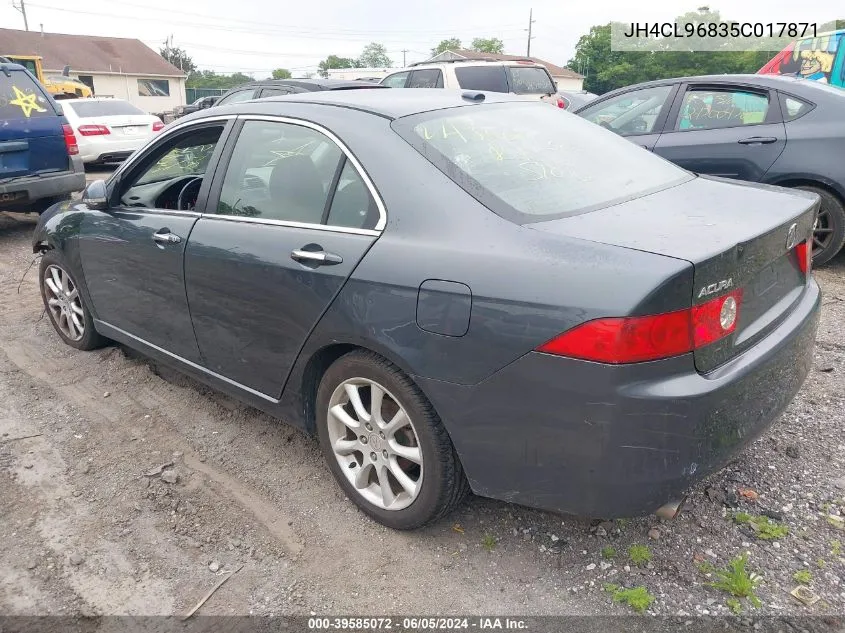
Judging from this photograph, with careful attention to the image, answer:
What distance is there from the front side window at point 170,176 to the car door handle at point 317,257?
3.65 ft

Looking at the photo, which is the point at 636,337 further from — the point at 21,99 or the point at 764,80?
the point at 21,99

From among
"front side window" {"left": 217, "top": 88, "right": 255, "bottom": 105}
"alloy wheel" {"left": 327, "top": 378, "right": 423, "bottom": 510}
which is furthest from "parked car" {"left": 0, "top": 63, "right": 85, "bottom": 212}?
"alloy wheel" {"left": 327, "top": 378, "right": 423, "bottom": 510}

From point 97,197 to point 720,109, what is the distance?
500cm

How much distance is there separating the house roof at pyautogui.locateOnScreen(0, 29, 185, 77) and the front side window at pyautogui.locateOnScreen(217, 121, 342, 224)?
1941 inches

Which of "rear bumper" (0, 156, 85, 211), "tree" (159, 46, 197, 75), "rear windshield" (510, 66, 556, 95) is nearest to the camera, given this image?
"rear bumper" (0, 156, 85, 211)

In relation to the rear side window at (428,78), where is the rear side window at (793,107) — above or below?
below

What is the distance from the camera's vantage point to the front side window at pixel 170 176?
361 centimetres

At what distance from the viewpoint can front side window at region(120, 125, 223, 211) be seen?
142 inches

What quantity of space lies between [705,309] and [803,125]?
433 cm

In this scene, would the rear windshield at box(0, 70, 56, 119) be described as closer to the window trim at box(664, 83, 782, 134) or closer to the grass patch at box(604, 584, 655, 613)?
the window trim at box(664, 83, 782, 134)

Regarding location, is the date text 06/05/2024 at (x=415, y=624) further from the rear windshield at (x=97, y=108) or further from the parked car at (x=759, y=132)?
the rear windshield at (x=97, y=108)

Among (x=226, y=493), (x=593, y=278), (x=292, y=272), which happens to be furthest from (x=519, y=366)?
(x=226, y=493)

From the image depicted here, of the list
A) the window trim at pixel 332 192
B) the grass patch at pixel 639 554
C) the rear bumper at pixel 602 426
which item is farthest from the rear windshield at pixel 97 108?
the grass patch at pixel 639 554

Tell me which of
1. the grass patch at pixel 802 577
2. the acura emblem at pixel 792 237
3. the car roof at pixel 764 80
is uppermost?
the car roof at pixel 764 80
